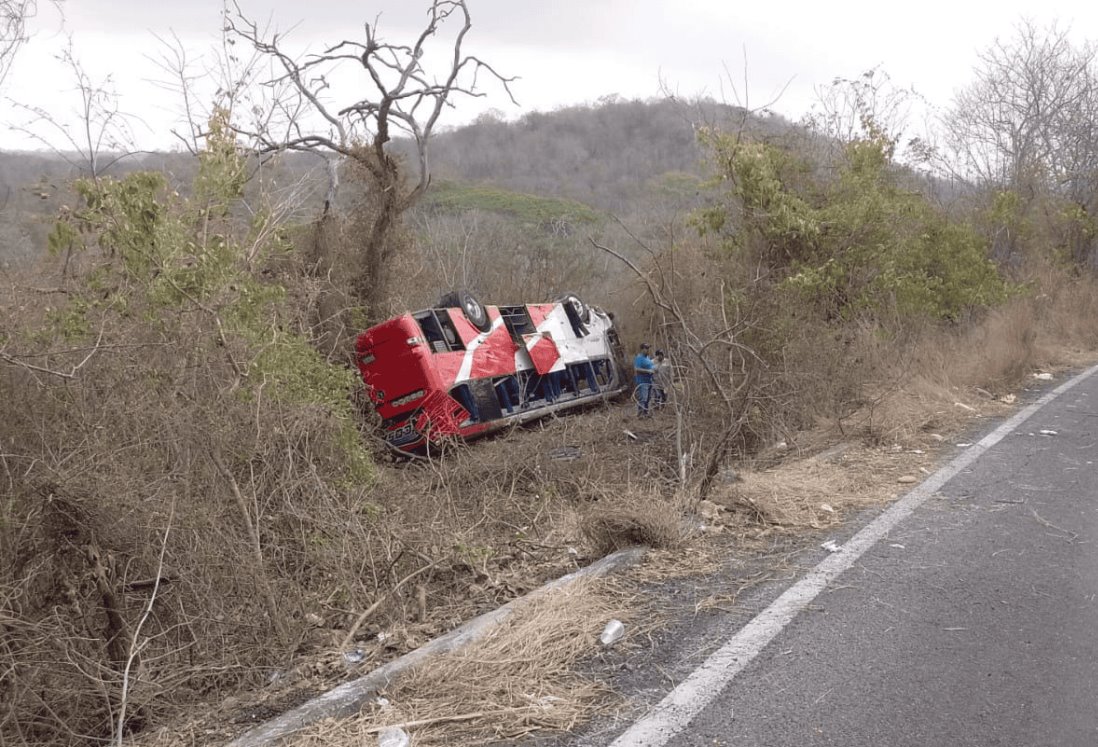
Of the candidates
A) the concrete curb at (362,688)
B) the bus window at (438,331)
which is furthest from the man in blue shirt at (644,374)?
the concrete curb at (362,688)

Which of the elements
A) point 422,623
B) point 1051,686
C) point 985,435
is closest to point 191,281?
point 422,623

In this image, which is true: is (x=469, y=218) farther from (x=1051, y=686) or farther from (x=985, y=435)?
(x=1051, y=686)

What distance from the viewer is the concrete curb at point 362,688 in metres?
3.38

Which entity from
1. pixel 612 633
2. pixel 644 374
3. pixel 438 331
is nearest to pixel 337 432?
pixel 612 633

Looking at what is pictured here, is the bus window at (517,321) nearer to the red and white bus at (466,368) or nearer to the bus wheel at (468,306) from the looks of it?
the red and white bus at (466,368)

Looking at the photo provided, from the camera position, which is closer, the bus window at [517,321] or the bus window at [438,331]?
the bus window at [438,331]

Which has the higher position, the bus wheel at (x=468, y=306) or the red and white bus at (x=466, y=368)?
the bus wheel at (x=468, y=306)

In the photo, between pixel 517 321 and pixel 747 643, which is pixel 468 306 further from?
pixel 747 643

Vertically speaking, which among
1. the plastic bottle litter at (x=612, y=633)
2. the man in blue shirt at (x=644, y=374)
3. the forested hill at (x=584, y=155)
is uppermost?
the forested hill at (x=584, y=155)

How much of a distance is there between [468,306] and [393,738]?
37.7ft

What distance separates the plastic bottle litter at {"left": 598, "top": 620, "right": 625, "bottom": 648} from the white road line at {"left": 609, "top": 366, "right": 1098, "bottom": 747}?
47 cm

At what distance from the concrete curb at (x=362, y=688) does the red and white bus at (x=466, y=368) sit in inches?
255

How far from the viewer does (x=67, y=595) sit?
13.9ft

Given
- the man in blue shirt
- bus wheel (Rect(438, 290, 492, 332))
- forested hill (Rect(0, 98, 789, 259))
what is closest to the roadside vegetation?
bus wheel (Rect(438, 290, 492, 332))
